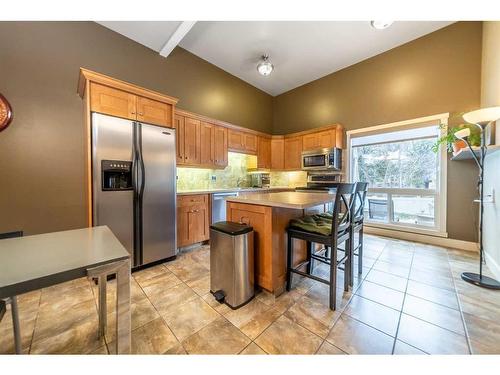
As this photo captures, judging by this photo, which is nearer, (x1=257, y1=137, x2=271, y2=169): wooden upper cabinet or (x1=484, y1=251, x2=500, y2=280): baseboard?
(x1=484, y1=251, x2=500, y2=280): baseboard

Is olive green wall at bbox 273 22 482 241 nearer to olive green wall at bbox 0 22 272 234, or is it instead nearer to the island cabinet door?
the island cabinet door

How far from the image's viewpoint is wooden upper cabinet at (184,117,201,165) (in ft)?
10.8

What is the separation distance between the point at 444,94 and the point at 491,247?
2.32 m

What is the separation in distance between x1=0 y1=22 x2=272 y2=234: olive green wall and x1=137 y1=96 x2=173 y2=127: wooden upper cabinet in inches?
33.5

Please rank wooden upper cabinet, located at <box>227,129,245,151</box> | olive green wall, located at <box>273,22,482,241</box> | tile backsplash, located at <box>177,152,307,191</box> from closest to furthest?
1. olive green wall, located at <box>273,22,482,241</box>
2. tile backsplash, located at <box>177,152,307,191</box>
3. wooden upper cabinet, located at <box>227,129,245,151</box>

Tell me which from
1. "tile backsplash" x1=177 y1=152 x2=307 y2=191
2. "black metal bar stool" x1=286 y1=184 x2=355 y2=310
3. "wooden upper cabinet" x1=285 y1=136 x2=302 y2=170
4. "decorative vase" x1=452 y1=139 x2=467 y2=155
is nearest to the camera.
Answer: "black metal bar stool" x1=286 y1=184 x2=355 y2=310

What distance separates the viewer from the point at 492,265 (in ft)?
7.08

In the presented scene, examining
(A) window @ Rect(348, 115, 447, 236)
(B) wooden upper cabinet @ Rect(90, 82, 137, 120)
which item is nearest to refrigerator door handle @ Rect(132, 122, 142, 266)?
(B) wooden upper cabinet @ Rect(90, 82, 137, 120)

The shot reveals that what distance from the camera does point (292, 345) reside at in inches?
48.7

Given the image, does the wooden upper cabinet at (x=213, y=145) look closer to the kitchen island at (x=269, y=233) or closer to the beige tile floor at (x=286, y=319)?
the kitchen island at (x=269, y=233)

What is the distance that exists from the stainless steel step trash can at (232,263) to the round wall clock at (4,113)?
8.29 ft

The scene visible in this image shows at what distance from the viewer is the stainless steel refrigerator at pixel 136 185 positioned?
6.94 ft

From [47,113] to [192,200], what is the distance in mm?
2002
